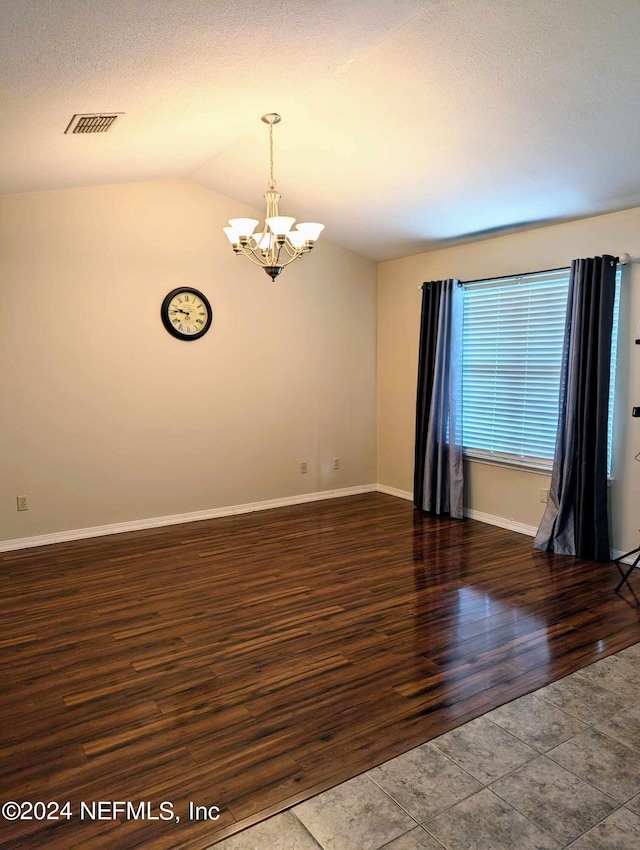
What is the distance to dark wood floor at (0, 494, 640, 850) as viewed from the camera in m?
2.20

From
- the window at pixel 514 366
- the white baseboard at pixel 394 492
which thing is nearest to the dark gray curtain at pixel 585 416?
the window at pixel 514 366

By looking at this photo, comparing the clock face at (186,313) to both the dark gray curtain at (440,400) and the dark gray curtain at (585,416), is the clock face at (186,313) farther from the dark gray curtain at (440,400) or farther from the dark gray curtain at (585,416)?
the dark gray curtain at (585,416)

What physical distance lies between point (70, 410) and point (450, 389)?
3371 mm

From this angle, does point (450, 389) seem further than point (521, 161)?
Yes

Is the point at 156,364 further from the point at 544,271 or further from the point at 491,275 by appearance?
the point at 544,271

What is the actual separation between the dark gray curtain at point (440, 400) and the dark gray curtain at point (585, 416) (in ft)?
3.67

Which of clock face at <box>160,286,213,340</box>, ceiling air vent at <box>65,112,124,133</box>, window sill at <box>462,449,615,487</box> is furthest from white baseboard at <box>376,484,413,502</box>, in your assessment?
ceiling air vent at <box>65,112,124,133</box>

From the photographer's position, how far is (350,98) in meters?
3.64

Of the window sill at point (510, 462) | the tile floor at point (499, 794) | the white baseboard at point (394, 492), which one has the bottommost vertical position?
the tile floor at point (499, 794)

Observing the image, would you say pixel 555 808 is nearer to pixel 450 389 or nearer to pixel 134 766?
pixel 134 766

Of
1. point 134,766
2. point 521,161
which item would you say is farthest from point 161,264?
point 134,766

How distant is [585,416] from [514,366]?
90 centimetres

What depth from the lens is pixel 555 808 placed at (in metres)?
2.07

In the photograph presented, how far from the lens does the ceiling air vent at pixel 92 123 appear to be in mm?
3199
